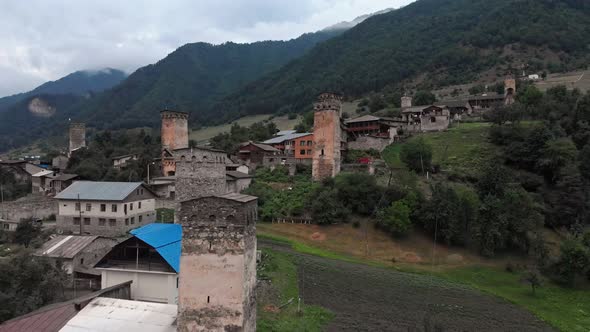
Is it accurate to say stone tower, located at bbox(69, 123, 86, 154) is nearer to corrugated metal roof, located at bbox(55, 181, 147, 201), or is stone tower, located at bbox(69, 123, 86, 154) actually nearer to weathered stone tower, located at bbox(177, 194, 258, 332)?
corrugated metal roof, located at bbox(55, 181, 147, 201)

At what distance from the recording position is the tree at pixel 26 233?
31.0 m

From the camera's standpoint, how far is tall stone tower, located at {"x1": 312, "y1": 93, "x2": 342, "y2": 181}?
43562 mm

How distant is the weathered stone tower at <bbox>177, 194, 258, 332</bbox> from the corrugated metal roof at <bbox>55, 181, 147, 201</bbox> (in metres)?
22.9

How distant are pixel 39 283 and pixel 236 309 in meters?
11.5

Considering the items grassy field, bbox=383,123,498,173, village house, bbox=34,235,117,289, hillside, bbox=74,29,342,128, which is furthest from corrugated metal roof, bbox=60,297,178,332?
hillside, bbox=74,29,342,128

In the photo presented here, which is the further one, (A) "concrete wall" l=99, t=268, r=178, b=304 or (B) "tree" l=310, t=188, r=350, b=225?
(B) "tree" l=310, t=188, r=350, b=225

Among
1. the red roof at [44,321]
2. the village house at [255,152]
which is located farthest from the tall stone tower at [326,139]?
the red roof at [44,321]

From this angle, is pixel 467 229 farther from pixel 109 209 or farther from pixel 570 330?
pixel 109 209

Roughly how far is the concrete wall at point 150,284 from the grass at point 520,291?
1494 centimetres

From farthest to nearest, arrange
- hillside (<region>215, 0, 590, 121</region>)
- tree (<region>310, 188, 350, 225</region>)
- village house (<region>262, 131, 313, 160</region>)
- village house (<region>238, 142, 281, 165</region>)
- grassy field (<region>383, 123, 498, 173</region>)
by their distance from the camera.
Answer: hillside (<region>215, 0, 590, 121</region>)
village house (<region>238, 142, 281, 165</region>)
village house (<region>262, 131, 313, 160</region>)
grassy field (<region>383, 123, 498, 173</region>)
tree (<region>310, 188, 350, 225</region>)

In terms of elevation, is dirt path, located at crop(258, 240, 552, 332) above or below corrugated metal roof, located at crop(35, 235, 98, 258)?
below

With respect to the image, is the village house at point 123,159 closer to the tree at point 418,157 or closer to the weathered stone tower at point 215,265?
the tree at point 418,157

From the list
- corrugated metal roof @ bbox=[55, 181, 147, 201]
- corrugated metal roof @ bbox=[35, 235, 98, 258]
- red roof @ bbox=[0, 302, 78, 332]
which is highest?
corrugated metal roof @ bbox=[55, 181, 147, 201]

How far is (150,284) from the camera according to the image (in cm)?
1775
